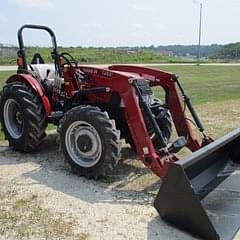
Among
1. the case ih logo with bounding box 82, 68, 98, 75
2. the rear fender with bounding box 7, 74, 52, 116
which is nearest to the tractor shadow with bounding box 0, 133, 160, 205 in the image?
the rear fender with bounding box 7, 74, 52, 116

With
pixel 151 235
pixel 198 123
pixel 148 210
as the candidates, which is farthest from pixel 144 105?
pixel 151 235

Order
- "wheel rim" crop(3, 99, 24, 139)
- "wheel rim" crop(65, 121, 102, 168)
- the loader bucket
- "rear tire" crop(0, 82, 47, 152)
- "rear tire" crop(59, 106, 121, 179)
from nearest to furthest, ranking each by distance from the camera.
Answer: the loader bucket < "rear tire" crop(59, 106, 121, 179) < "wheel rim" crop(65, 121, 102, 168) < "rear tire" crop(0, 82, 47, 152) < "wheel rim" crop(3, 99, 24, 139)

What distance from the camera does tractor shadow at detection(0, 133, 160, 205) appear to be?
4.93m

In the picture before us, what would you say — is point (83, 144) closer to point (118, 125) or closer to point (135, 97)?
point (118, 125)

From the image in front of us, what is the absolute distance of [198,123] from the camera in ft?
18.7

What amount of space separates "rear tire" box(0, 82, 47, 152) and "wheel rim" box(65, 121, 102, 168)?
90 cm

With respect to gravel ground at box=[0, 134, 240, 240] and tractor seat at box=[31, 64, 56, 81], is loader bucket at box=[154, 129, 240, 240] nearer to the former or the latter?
gravel ground at box=[0, 134, 240, 240]

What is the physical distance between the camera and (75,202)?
4.72 meters

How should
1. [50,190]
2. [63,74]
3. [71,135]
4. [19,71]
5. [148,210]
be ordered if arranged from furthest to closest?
[19,71], [63,74], [71,135], [50,190], [148,210]

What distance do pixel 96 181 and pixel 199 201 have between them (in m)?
1.85

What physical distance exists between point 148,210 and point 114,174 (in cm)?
127

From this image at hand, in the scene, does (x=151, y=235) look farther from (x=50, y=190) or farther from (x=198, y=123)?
(x=198, y=123)

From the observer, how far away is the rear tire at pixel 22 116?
626cm

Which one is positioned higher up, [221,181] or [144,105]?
[144,105]
